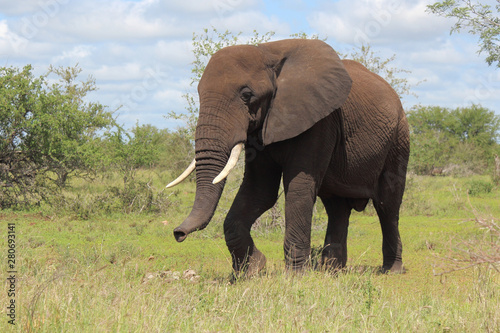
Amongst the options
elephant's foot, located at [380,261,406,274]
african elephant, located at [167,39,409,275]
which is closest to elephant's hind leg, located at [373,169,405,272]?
elephant's foot, located at [380,261,406,274]

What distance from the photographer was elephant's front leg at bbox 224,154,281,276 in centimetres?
669

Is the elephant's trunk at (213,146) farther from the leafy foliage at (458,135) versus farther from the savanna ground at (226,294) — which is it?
the leafy foliage at (458,135)

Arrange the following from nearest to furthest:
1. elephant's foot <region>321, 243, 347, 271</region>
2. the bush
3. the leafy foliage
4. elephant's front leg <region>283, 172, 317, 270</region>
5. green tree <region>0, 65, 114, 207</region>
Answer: elephant's front leg <region>283, 172, 317, 270</region> < elephant's foot <region>321, 243, 347, 271</region> < green tree <region>0, 65, 114, 207</region> < the bush < the leafy foliage

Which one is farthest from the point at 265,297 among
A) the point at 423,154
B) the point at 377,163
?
the point at 423,154

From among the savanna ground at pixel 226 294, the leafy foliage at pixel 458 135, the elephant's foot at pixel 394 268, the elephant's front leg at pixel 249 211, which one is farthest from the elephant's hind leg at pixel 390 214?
the leafy foliage at pixel 458 135

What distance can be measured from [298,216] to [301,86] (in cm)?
Answer: 132

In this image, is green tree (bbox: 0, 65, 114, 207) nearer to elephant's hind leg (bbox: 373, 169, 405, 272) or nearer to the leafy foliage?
elephant's hind leg (bbox: 373, 169, 405, 272)

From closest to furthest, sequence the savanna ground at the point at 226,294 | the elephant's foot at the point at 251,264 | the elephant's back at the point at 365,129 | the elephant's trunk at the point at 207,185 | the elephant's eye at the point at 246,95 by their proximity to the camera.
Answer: the savanna ground at the point at 226,294
the elephant's trunk at the point at 207,185
the elephant's eye at the point at 246,95
the elephant's foot at the point at 251,264
the elephant's back at the point at 365,129

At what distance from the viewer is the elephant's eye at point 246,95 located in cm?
600

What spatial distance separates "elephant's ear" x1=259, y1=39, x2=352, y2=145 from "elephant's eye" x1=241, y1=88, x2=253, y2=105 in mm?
348

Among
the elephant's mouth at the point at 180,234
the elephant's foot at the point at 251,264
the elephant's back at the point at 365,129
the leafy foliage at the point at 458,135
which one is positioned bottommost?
the elephant's foot at the point at 251,264

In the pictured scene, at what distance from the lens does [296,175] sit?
21.1 feet

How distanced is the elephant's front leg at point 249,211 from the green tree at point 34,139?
8.16 meters

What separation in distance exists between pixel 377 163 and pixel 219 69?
2.65m
